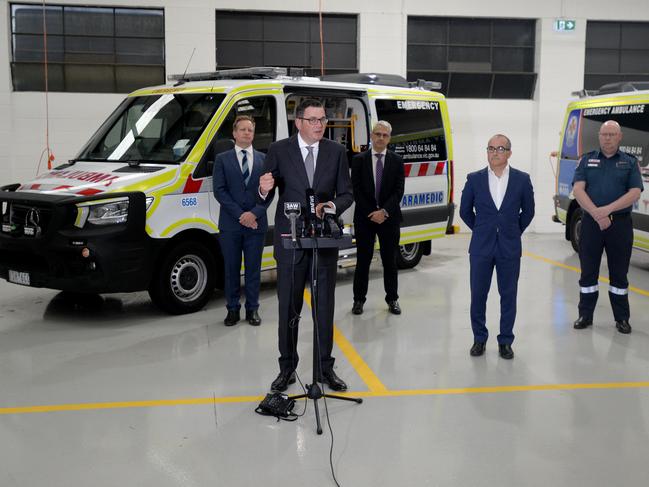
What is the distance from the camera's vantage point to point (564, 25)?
1423cm

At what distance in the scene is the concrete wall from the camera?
1285 cm

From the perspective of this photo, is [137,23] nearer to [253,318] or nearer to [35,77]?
[35,77]

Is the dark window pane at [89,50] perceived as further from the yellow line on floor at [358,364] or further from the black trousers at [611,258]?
the black trousers at [611,258]

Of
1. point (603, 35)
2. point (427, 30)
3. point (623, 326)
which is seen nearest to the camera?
point (623, 326)

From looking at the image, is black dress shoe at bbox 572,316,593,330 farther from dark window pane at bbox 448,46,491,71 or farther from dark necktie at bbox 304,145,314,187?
dark window pane at bbox 448,46,491,71

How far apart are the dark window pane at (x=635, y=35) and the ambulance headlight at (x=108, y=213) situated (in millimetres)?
11157

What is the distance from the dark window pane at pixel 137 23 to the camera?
1312cm

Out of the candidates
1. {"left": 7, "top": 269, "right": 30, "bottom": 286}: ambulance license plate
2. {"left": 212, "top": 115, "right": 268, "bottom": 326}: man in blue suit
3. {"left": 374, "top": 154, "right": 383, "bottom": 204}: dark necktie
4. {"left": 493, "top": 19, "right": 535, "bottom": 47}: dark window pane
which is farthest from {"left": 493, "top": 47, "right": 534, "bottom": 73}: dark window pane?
{"left": 7, "top": 269, "right": 30, "bottom": 286}: ambulance license plate

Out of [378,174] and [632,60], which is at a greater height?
[632,60]

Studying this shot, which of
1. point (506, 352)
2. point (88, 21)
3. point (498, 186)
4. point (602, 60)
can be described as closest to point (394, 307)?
point (506, 352)

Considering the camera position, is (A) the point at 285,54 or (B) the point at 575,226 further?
(A) the point at 285,54

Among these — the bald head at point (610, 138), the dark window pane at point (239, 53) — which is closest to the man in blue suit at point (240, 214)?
the bald head at point (610, 138)

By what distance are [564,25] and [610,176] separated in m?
8.52

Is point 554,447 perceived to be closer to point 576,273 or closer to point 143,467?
point 143,467
